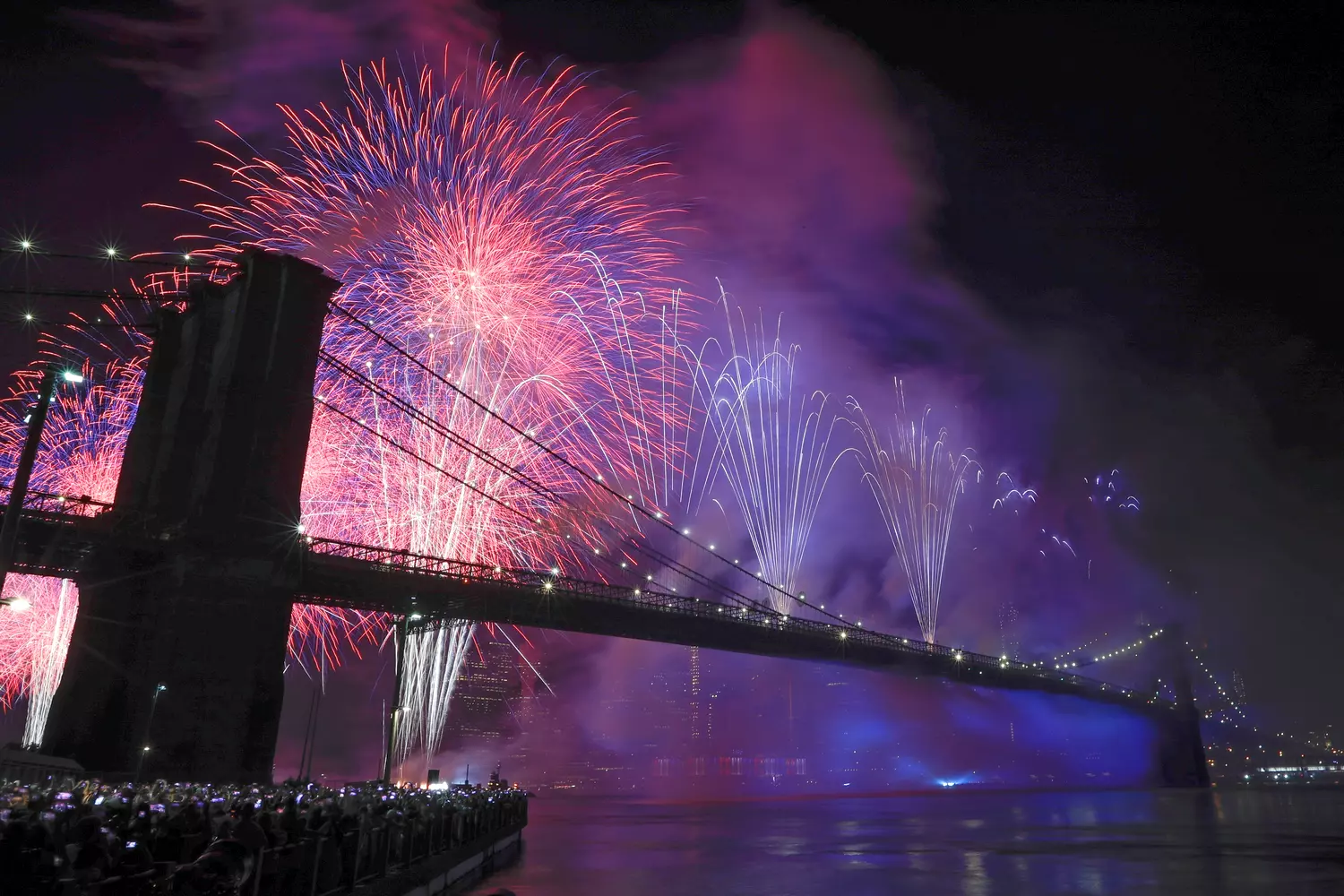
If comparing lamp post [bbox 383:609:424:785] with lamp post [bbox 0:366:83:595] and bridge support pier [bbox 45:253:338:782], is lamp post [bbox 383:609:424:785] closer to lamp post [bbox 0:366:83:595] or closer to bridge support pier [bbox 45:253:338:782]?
bridge support pier [bbox 45:253:338:782]

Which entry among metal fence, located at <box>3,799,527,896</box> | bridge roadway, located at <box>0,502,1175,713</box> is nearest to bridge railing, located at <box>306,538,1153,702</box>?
bridge roadway, located at <box>0,502,1175,713</box>

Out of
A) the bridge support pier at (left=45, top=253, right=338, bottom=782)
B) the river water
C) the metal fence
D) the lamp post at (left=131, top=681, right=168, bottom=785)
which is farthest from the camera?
the bridge support pier at (left=45, top=253, right=338, bottom=782)

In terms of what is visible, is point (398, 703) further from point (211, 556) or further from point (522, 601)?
point (522, 601)

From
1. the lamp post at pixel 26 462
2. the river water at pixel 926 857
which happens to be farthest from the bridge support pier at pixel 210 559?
the lamp post at pixel 26 462

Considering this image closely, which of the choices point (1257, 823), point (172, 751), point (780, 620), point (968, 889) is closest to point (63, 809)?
point (968, 889)

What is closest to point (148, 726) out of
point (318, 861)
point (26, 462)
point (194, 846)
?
point (26, 462)

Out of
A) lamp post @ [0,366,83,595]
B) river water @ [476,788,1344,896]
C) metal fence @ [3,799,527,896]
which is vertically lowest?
river water @ [476,788,1344,896]

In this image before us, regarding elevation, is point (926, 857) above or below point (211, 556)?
below
